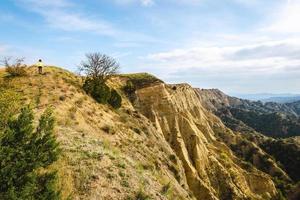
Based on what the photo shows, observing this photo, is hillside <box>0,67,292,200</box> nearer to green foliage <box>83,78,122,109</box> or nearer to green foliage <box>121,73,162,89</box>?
green foliage <box>121,73,162,89</box>

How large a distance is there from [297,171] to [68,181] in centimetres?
9902

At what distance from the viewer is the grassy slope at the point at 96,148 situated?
25.2 metres

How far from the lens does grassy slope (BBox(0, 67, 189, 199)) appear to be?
2520cm

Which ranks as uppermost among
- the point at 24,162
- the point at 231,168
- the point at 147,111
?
the point at 24,162

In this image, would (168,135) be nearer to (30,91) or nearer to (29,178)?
(30,91)

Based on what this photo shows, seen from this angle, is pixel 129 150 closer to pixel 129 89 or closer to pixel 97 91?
pixel 97 91

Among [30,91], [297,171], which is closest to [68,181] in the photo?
[30,91]

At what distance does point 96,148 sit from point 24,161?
11.1 meters

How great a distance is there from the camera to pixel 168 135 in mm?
72312

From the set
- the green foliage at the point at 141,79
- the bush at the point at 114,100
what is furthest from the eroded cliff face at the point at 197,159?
the bush at the point at 114,100

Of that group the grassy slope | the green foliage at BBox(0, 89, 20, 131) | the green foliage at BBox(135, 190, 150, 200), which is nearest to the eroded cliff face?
the grassy slope

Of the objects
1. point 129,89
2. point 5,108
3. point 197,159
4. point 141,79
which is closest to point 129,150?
point 5,108

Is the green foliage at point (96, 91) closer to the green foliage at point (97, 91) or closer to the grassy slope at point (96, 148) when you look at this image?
the green foliage at point (97, 91)

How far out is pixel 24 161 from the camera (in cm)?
1947
